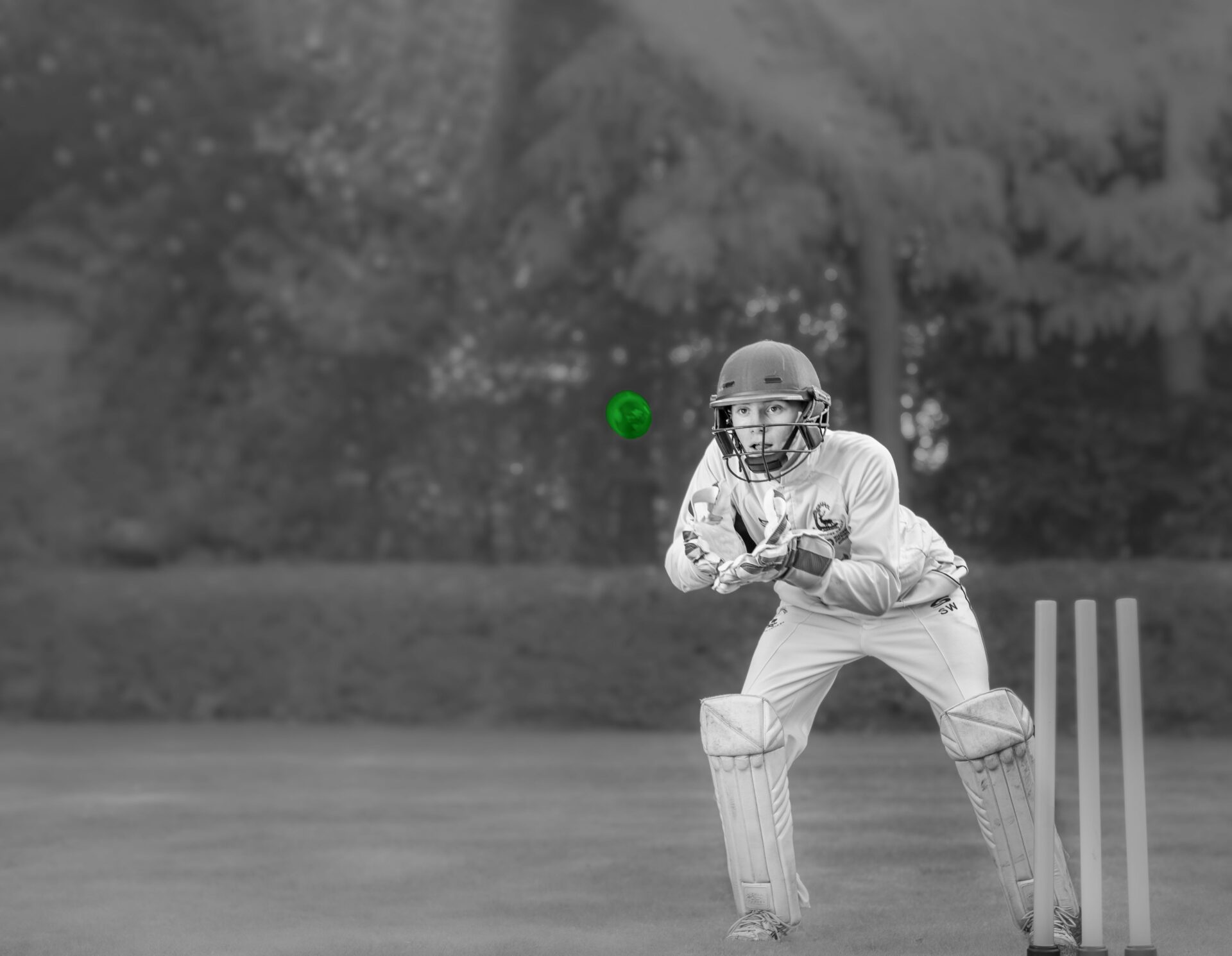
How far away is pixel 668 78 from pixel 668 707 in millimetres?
5440

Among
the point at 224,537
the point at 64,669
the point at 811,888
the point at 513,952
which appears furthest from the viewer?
the point at 224,537

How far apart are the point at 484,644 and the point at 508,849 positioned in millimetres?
6043

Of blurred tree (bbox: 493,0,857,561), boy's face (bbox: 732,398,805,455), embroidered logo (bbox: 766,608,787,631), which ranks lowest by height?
embroidered logo (bbox: 766,608,787,631)

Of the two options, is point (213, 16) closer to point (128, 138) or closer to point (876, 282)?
point (128, 138)

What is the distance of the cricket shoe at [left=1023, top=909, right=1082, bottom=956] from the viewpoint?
524cm

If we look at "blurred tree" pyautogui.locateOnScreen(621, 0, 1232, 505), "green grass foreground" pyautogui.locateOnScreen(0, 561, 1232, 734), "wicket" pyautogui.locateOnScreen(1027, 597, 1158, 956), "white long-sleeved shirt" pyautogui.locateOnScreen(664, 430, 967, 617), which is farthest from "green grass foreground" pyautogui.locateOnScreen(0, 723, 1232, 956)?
"blurred tree" pyautogui.locateOnScreen(621, 0, 1232, 505)

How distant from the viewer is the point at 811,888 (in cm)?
696

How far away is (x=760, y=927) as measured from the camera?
5625mm

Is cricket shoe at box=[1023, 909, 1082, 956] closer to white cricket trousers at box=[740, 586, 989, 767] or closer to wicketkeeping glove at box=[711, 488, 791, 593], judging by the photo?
white cricket trousers at box=[740, 586, 989, 767]

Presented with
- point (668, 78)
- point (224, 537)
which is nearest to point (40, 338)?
point (224, 537)

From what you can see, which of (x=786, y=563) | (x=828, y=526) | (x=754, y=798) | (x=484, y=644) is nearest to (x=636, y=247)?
(x=484, y=644)

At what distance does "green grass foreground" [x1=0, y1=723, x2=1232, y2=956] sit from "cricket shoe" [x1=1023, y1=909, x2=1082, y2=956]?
332mm

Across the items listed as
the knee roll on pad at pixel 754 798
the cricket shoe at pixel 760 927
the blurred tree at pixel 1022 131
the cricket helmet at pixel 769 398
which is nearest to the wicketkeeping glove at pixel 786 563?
the cricket helmet at pixel 769 398

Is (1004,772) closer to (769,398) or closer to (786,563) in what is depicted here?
(786,563)
